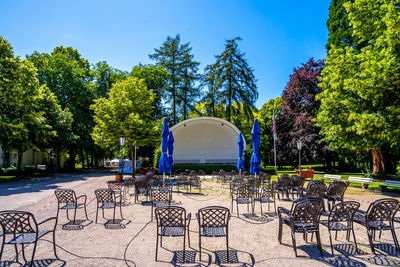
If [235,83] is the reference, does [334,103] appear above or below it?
below

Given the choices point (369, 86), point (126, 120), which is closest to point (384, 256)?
point (369, 86)

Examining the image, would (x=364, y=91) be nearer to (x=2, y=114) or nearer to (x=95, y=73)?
(x=2, y=114)

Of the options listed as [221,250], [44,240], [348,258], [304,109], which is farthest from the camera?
[304,109]

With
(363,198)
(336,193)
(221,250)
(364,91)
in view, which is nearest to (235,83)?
(364,91)

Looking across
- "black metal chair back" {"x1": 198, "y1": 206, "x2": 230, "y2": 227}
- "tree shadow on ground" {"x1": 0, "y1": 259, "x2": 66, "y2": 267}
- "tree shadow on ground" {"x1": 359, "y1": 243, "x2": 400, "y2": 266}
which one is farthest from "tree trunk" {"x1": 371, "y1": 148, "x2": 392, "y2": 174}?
"tree shadow on ground" {"x1": 0, "y1": 259, "x2": 66, "y2": 267}

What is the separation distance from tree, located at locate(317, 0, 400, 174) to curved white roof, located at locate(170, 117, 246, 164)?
57.4 feet

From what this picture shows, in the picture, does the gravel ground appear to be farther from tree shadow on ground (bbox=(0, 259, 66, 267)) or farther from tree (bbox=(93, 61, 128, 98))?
tree (bbox=(93, 61, 128, 98))

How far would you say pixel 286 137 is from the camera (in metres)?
22.7

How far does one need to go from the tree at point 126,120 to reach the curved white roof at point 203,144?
966 centimetres

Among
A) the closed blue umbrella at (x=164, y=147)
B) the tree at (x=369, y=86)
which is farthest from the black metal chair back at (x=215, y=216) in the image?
the tree at (x=369, y=86)

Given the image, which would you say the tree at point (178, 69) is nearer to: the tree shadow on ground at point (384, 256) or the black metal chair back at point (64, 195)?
the black metal chair back at point (64, 195)

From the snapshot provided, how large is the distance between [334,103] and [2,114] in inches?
932

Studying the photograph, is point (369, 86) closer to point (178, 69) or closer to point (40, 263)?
point (40, 263)

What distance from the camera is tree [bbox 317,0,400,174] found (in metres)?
8.73
